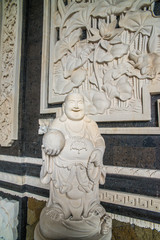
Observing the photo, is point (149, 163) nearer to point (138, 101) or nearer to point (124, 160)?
point (124, 160)

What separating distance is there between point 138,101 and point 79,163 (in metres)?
1.04

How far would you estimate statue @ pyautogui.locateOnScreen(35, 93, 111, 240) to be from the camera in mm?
1198

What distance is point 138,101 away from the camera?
1.88 m

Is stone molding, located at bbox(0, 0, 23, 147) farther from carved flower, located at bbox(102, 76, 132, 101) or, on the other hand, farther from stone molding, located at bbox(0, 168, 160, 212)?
stone molding, located at bbox(0, 168, 160, 212)

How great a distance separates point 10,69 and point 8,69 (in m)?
0.06

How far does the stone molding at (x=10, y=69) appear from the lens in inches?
101

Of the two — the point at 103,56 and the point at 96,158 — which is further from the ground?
the point at 103,56

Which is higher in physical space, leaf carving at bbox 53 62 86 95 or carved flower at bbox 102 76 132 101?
leaf carving at bbox 53 62 86 95

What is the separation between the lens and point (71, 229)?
3.86 ft

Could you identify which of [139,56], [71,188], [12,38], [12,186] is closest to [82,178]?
[71,188]

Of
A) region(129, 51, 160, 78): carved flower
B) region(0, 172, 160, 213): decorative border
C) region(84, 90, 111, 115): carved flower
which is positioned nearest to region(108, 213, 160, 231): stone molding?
region(0, 172, 160, 213): decorative border

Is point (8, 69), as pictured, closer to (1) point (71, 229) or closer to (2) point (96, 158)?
(2) point (96, 158)

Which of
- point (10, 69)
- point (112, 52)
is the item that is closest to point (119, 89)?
point (112, 52)

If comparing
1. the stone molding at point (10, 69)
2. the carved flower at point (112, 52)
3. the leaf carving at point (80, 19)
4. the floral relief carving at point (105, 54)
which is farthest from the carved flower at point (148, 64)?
the stone molding at point (10, 69)
